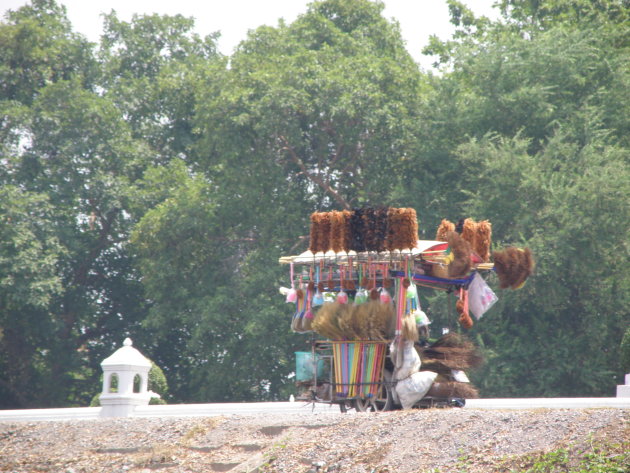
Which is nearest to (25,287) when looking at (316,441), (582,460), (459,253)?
(459,253)

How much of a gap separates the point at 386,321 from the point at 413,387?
0.96 meters

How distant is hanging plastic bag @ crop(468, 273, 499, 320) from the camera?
48.1 ft

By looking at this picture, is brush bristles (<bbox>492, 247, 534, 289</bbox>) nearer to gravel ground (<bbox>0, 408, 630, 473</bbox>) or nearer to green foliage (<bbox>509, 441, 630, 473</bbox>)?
gravel ground (<bbox>0, 408, 630, 473</bbox>)

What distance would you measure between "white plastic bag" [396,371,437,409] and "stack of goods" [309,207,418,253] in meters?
1.76

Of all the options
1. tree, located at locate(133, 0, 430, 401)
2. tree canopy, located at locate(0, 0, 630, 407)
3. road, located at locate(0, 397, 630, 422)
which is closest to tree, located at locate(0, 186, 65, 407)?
tree canopy, located at locate(0, 0, 630, 407)

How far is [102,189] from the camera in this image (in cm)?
3622

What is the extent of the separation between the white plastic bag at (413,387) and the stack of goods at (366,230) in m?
1.76

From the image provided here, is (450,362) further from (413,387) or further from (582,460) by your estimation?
(582,460)

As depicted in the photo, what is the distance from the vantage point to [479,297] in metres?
14.7

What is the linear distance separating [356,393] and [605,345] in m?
15.6

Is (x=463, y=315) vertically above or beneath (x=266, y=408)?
above

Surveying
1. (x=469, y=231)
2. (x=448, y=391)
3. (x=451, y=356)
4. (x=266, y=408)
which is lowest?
(x=266, y=408)

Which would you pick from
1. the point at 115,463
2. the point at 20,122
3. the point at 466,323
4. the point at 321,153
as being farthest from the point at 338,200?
the point at 115,463

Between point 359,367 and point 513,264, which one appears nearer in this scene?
point 359,367
